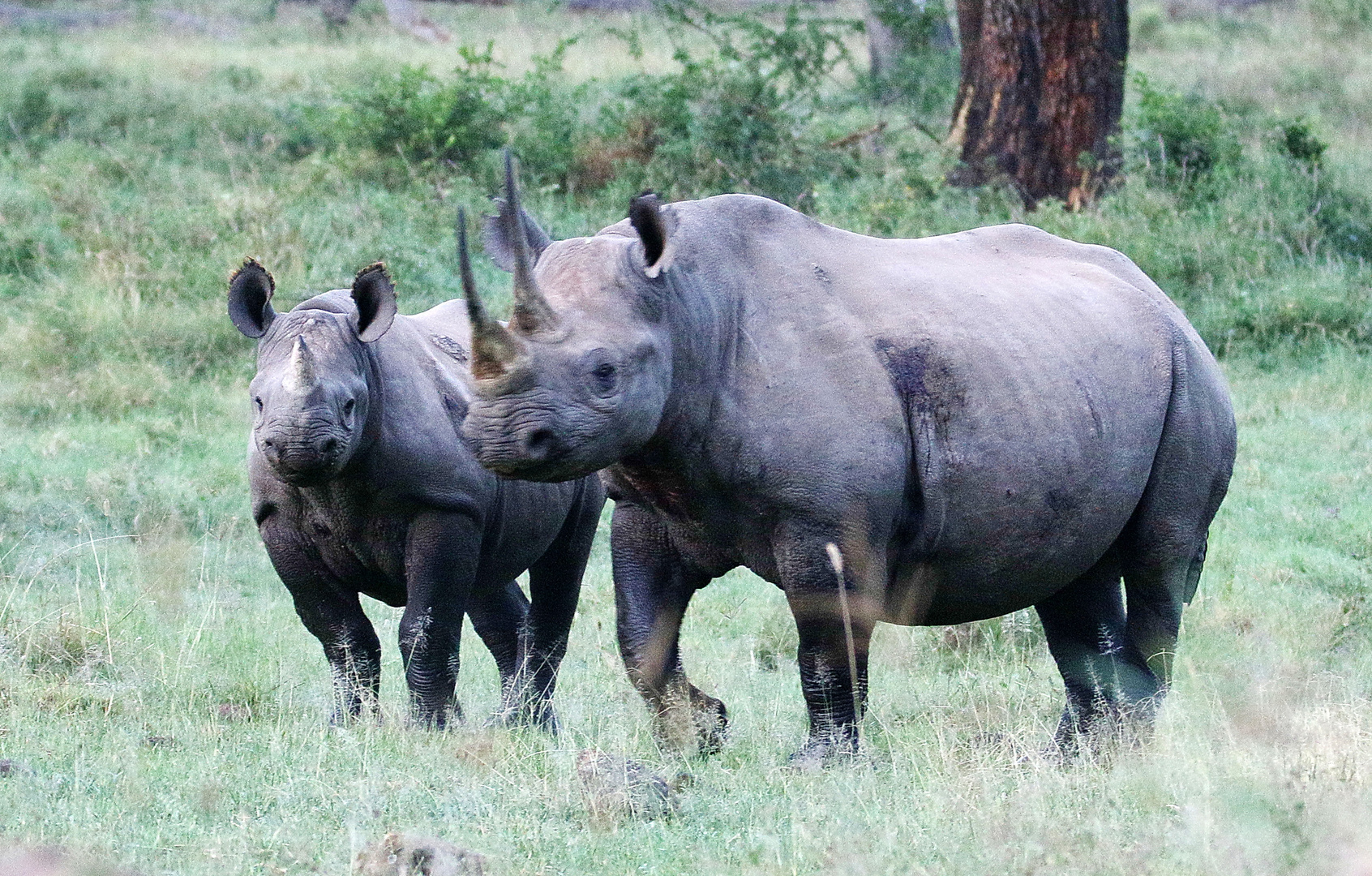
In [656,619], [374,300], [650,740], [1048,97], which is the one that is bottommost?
[650,740]

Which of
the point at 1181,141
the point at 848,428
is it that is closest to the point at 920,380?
the point at 848,428

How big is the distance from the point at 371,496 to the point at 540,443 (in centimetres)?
174

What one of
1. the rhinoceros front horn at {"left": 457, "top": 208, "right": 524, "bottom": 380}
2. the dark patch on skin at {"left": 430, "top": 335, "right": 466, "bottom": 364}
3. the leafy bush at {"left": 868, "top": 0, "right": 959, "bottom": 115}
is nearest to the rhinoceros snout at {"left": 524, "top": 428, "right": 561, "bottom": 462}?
the rhinoceros front horn at {"left": 457, "top": 208, "right": 524, "bottom": 380}

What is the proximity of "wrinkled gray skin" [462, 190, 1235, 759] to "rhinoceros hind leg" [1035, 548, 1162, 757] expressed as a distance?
0.02 m

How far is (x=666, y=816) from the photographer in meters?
4.63

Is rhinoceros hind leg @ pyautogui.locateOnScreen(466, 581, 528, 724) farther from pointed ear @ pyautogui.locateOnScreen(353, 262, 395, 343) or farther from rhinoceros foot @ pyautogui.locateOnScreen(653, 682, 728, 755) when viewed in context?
rhinoceros foot @ pyautogui.locateOnScreen(653, 682, 728, 755)

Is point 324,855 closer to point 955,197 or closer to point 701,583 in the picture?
point 701,583

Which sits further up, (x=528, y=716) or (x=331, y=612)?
(x=331, y=612)

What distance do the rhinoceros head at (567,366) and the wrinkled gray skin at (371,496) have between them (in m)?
1.31

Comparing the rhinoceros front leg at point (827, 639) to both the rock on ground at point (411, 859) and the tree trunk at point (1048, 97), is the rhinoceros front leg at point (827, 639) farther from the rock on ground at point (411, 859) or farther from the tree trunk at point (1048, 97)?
the tree trunk at point (1048, 97)

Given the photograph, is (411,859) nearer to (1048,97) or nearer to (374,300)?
(374,300)

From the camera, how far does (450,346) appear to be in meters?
6.97

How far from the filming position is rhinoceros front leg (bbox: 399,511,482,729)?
6148 millimetres

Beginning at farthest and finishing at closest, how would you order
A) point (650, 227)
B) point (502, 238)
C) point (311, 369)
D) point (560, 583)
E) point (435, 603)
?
point (560, 583)
point (435, 603)
point (311, 369)
point (502, 238)
point (650, 227)
